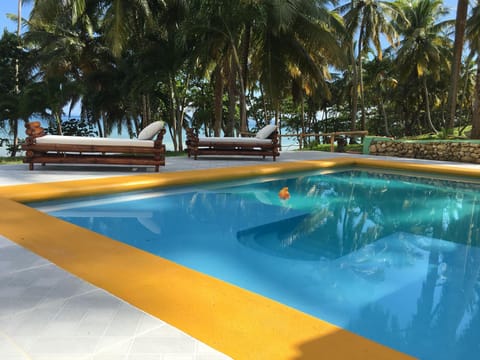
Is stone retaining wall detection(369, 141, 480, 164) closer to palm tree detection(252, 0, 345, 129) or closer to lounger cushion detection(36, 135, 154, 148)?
palm tree detection(252, 0, 345, 129)

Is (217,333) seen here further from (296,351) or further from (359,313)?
(359,313)

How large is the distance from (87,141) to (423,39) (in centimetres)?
1989

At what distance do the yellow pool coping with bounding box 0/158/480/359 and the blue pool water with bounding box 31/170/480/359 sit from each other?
1.60 feet

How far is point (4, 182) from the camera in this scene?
488cm

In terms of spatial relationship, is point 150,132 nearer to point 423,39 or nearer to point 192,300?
point 192,300

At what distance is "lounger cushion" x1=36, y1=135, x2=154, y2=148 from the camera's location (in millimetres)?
6047

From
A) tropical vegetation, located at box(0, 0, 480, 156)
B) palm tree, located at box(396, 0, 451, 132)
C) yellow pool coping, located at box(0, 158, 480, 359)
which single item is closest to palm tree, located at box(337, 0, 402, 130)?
tropical vegetation, located at box(0, 0, 480, 156)

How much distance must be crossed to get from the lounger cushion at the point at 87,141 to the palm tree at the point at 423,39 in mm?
18230

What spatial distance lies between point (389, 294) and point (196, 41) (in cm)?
1071

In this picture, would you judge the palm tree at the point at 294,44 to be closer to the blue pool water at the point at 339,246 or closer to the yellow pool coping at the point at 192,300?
the blue pool water at the point at 339,246

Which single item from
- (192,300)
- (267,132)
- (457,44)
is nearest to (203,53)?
(267,132)

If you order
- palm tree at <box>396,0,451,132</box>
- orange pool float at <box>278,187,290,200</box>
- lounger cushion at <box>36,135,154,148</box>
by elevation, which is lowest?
orange pool float at <box>278,187,290,200</box>

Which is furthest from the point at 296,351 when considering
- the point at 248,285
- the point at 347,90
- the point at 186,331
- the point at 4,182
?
the point at 347,90

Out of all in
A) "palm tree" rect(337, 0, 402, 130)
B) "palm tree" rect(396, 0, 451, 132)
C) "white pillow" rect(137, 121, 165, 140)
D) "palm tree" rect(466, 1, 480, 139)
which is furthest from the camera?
"palm tree" rect(396, 0, 451, 132)
